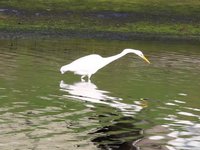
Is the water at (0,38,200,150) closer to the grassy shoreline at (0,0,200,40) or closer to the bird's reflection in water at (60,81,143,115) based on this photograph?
the bird's reflection in water at (60,81,143,115)

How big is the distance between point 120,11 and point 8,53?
39.9 metres

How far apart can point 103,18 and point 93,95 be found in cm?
4770

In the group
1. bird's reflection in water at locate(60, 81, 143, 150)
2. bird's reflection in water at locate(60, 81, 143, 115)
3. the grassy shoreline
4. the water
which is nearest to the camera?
bird's reflection in water at locate(60, 81, 143, 150)

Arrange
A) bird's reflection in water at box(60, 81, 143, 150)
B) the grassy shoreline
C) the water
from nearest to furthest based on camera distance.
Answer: bird's reflection in water at box(60, 81, 143, 150) → the water → the grassy shoreline

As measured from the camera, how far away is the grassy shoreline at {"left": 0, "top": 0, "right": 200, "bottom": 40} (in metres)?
63.0

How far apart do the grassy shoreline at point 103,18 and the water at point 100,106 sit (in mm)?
26825

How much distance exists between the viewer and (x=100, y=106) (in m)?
19.9

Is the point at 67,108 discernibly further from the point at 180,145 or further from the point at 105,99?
the point at 180,145

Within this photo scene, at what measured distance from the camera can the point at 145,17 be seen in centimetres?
7194

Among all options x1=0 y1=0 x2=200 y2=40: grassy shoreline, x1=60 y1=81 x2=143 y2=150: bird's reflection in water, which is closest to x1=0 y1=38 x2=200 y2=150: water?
x1=60 y1=81 x2=143 y2=150: bird's reflection in water

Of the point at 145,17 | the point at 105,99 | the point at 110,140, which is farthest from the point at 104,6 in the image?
the point at 110,140

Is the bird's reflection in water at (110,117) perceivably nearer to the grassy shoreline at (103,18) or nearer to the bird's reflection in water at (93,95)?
the bird's reflection in water at (93,95)

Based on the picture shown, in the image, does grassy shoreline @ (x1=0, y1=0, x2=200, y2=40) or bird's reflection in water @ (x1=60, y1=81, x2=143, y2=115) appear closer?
Result: bird's reflection in water @ (x1=60, y1=81, x2=143, y2=115)

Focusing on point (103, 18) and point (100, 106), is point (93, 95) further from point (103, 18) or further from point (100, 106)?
point (103, 18)
